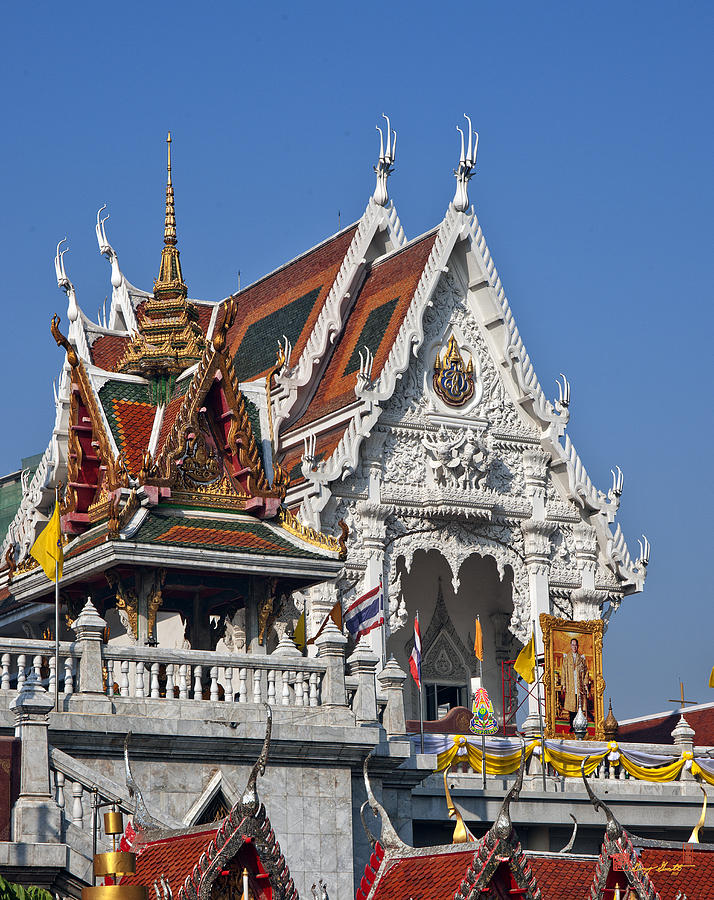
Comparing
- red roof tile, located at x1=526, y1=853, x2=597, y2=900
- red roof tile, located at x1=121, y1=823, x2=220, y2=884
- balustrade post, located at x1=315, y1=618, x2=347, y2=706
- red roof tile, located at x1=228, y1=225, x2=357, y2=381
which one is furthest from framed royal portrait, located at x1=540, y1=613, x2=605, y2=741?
red roof tile, located at x1=121, y1=823, x2=220, y2=884

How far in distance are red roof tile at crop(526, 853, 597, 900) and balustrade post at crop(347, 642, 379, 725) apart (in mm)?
4281

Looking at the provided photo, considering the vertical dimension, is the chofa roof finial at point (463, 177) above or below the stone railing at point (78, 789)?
above

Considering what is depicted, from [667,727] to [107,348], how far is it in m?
14.1

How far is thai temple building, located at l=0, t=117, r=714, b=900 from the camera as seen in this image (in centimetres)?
1788

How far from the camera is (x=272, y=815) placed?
21.0m

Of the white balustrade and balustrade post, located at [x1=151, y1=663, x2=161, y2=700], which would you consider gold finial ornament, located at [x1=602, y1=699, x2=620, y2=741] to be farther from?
the white balustrade

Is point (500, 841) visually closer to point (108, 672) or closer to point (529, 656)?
point (108, 672)

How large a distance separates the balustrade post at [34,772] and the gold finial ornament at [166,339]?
8.23m

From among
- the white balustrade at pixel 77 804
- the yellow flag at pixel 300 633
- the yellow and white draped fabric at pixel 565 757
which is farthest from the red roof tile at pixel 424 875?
the yellow flag at pixel 300 633

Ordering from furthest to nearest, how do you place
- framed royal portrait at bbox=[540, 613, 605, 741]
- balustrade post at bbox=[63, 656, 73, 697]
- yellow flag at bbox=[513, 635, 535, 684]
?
framed royal portrait at bbox=[540, 613, 605, 741], yellow flag at bbox=[513, 635, 535, 684], balustrade post at bbox=[63, 656, 73, 697]

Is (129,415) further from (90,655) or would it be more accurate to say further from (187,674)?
(90,655)

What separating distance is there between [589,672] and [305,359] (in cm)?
811

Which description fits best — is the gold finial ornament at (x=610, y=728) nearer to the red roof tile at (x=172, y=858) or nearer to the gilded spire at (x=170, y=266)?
the gilded spire at (x=170, y=266)

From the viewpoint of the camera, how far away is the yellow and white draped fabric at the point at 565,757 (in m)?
27.5
